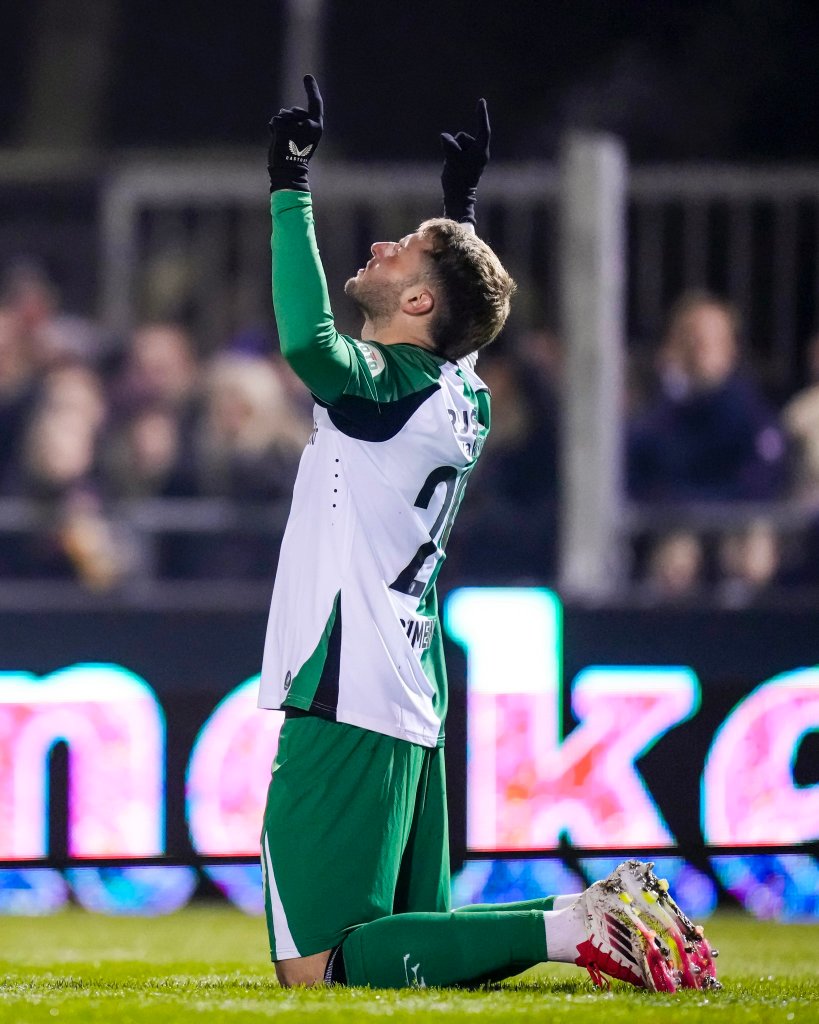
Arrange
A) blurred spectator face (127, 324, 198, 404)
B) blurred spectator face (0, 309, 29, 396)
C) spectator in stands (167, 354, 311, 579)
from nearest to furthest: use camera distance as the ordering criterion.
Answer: spectator in stands (167, 354, 311, 579) → blurred spectator face (127, 324, 198, 404) → blurred spectator face (0, 309, 29, 396)

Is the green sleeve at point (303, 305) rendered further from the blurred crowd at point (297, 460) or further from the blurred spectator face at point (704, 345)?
the blurred spectator face at point (704, 345)

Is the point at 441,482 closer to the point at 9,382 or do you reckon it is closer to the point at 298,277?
the point at 298,277

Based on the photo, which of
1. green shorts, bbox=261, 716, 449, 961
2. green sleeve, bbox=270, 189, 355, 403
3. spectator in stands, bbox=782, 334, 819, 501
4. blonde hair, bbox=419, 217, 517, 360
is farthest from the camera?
spectator in stands, bbox=782, 334, 819, 501

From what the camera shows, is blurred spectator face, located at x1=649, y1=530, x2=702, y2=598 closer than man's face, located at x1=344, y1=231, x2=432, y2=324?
No

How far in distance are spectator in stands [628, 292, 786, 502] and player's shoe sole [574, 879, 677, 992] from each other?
4014mm

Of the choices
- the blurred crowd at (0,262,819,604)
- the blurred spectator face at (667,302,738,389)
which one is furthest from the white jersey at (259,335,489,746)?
the blurred spectator face at (667,302,738,389)

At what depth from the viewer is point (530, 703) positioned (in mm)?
7418

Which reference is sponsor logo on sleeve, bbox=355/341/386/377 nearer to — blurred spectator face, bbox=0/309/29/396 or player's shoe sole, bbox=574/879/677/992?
player's shoe sole, bbox=574/879/677/992

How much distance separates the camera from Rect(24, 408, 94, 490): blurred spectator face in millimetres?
8672

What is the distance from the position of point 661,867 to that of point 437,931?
303 centimetres

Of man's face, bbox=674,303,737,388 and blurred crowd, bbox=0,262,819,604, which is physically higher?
man's face, bbox=674,303,737,388

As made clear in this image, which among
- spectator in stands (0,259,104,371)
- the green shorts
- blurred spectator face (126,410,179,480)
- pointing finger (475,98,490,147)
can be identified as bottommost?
the green shorts

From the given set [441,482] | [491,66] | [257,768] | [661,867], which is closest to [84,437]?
[257,768]

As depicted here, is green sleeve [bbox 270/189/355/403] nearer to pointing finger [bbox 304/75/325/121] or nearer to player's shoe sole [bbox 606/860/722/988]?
pointing finger [bbox 304/75/325/121]
